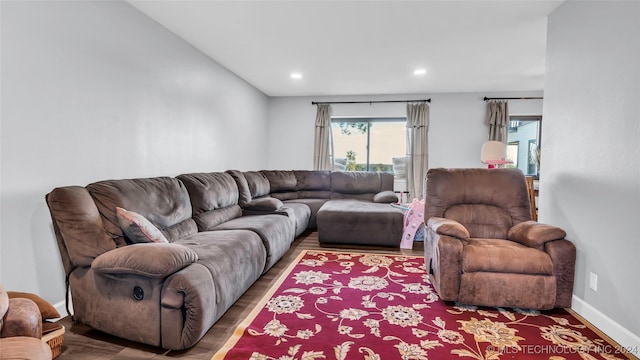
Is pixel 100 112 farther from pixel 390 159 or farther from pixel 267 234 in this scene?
pixel 390 159

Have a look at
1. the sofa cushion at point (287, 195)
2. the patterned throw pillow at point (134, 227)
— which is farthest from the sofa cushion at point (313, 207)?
the patterned throw pillow at point (134, 227)

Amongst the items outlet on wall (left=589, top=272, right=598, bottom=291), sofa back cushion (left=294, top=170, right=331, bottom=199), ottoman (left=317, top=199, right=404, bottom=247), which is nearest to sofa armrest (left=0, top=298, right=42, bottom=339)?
ottoman (left=317, top=199, right=404, bottom=247)

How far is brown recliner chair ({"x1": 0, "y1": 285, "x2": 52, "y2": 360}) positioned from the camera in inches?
43.5

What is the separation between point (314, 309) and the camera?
2205 millimetres

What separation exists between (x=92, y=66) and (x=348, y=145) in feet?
15.4

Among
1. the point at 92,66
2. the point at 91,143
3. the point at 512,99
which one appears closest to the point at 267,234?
the point at 91,143

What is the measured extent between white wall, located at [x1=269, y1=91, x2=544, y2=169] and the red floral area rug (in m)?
3.83

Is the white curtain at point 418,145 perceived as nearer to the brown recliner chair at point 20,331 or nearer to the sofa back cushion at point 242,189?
the sofa back cushion at point 242,189

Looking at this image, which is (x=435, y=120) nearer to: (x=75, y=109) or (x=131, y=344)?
(x=75, y=109)

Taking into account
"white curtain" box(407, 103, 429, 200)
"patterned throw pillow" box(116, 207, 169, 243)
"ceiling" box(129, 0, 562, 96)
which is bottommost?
"patterned throw pillow" box(116, 207, 169, 243)

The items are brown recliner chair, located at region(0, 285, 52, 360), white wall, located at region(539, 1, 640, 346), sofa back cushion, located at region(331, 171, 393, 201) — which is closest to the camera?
brown recliner chair, located at region(0, 285, 52, 360)

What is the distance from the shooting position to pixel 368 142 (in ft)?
20.5

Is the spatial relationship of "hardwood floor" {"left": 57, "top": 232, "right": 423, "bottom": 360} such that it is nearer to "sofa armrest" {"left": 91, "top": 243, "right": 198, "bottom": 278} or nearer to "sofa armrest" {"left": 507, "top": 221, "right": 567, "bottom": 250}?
"sofa armrest" {"left": 91, "top": 243, "right": 198, "bottom": 278}

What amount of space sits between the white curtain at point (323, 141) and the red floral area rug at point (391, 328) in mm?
3673
